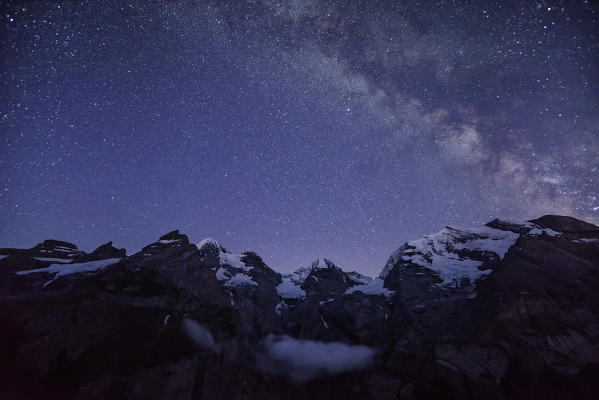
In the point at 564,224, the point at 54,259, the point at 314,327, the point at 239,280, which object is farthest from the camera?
the point at 239,280

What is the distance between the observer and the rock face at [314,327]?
58188mm

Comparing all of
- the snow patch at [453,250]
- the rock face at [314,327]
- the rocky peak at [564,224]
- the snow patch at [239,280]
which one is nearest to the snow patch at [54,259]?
the rock face at [314,327]

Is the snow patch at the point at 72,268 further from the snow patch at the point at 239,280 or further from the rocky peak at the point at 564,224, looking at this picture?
the rocky peak at the point at 564,224

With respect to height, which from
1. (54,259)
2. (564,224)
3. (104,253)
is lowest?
(54,259)

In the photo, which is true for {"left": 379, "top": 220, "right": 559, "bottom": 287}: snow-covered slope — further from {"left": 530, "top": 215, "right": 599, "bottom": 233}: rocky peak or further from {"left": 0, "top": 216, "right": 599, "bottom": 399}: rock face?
{"left": 530, "top": 215, "right": 599, "bottom": 233}: rocky peak

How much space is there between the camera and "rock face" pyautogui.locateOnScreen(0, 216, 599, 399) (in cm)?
5819

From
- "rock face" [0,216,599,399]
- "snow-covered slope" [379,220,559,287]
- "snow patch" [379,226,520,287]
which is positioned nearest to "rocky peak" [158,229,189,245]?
"rock face" [0,216,599,399]

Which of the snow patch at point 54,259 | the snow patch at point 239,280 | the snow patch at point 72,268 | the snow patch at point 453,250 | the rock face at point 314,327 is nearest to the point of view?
the rock face at point 314,327

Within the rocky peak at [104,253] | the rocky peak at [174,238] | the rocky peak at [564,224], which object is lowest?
the rocky peak at [104,253]

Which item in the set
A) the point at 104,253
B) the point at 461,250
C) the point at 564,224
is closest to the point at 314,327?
the point at 461,250

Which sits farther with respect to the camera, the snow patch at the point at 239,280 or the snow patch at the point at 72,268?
the snow patch at the point at 239,280

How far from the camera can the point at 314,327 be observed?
98.9 meters

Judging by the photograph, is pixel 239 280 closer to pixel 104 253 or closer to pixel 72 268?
pixel 104 253

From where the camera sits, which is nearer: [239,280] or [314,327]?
[314,327]
